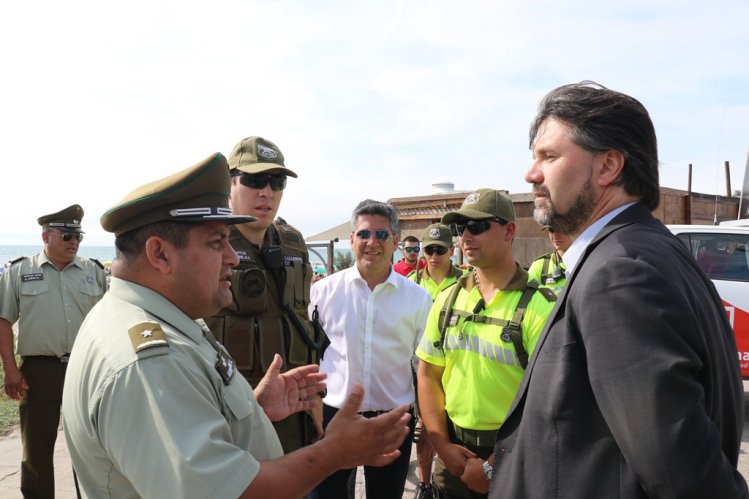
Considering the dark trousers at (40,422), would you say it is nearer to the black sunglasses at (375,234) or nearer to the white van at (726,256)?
the black sunglasses at (375,234)

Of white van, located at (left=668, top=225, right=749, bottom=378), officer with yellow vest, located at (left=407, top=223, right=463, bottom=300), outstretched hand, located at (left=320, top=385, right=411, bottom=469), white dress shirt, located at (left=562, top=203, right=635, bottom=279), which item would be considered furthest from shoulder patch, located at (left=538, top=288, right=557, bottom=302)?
white van, located at (left=668, top=225, right=749, bottom=378)

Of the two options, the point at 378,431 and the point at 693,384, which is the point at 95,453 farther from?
the point at 693,384

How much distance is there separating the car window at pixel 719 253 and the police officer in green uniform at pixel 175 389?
556 cm

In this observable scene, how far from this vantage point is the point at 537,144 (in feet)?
5.30

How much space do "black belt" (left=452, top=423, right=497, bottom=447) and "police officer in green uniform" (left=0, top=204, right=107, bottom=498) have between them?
3.27 metres

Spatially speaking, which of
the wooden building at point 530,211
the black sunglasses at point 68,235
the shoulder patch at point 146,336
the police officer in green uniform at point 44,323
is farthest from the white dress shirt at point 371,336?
the wooden building at point 530,211

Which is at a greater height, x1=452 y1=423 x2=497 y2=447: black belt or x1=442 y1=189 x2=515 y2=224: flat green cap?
x1=442 y1=189 x2=515 y2=224: flat green cap

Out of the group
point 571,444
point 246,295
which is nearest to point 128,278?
point 246,295

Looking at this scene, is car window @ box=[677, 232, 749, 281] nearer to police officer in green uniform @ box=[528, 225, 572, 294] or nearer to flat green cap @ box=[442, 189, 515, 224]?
police officer in green uniform @ box=[528, 225, 572, 294]

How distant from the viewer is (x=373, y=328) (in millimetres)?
3344

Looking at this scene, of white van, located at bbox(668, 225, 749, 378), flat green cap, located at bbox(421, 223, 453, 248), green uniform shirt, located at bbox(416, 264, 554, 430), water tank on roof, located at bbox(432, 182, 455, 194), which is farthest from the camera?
water tank on roof, located at bbox(432, 182, 455, 194)

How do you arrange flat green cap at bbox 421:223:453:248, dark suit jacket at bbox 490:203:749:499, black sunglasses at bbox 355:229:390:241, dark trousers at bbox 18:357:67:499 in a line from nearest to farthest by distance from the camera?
dark suit jacket at bbox 490:203:749:499 < black sunglasses at bbox 355:229:390:241 < dark trousers at bbox 18:357:67:499 < flat green cap at bbox 421:223:453:248

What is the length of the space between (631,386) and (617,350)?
80 mm

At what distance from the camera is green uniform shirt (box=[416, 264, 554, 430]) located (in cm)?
245
